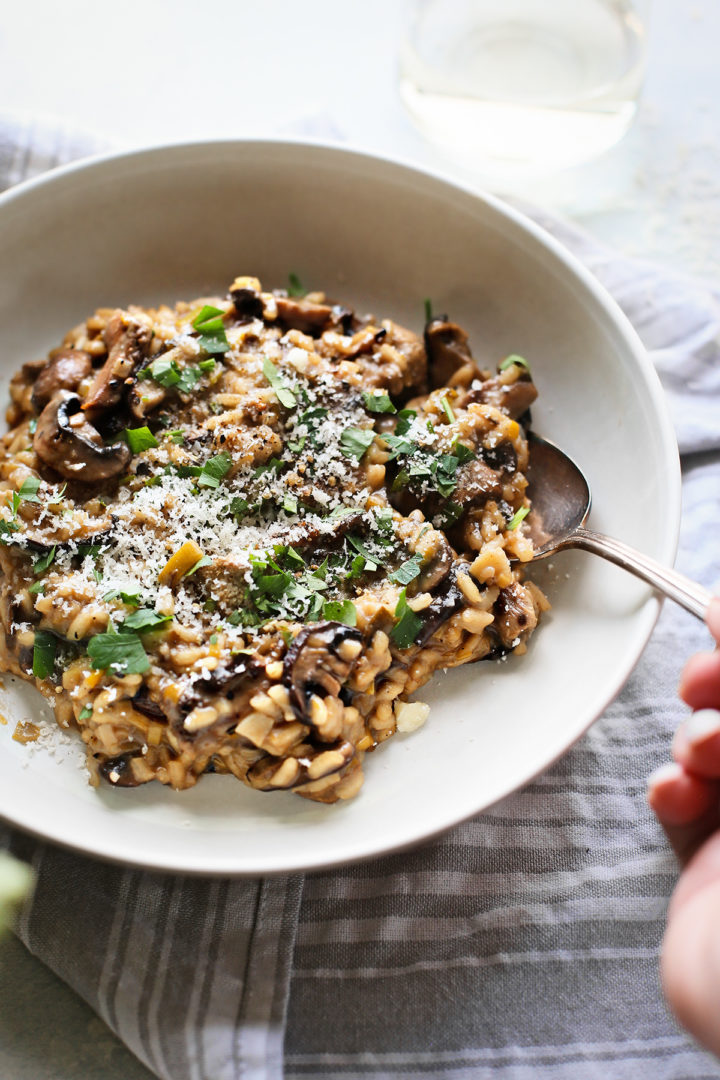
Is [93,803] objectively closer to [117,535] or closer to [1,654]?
[1,654]

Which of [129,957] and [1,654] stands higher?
[1,654]

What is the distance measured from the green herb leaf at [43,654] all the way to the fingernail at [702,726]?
2.00 meters

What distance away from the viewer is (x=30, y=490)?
333cm

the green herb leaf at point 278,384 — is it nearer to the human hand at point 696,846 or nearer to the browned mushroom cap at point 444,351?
the browned mushroom cap at point 444,351

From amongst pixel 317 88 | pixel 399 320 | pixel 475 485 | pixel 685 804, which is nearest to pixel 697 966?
pixel 685 804

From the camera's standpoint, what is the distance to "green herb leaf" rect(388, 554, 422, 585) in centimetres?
321

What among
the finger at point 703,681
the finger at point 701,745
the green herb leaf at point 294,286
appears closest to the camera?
the finger at point 701,745

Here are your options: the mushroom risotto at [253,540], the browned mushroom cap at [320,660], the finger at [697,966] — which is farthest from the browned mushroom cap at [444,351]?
the finger at [697,966]

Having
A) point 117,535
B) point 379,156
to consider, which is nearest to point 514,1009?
point 117,535

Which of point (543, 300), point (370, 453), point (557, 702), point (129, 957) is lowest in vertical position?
point (129, 957)

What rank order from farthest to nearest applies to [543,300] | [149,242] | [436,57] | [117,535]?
1. [436,57]
2. [149,242]
3. [543,300]
4. [117,535]

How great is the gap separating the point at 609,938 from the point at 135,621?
193 centimetres

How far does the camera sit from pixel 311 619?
3105 millimetres

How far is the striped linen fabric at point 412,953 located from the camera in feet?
10.2
